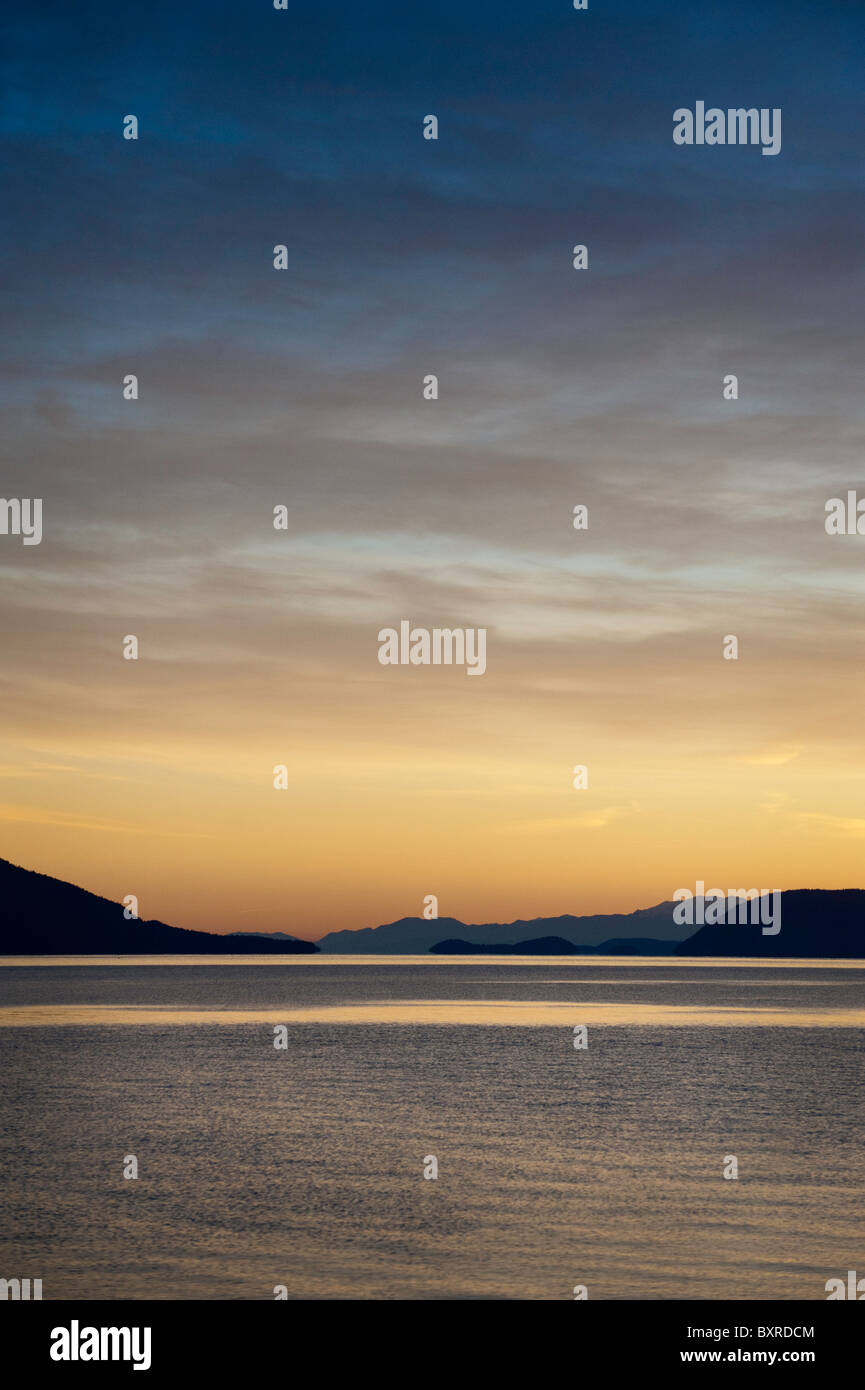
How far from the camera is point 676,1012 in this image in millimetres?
163750

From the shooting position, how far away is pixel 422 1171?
44.8 m

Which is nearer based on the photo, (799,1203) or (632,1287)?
(632,1287)

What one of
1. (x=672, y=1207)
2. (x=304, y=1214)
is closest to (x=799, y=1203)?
(x=672, y=1207)

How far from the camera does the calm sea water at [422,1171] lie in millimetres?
31141

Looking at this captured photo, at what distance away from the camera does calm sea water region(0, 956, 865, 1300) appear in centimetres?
3114

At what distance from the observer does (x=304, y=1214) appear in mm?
37469

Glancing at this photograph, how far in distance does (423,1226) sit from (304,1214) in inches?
160

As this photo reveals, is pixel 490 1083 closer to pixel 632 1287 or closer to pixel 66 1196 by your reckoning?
pixel 66 1196
